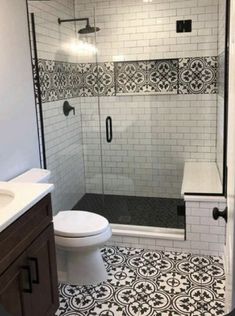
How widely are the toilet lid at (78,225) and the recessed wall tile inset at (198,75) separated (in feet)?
5.85

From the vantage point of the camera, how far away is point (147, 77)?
143 inches

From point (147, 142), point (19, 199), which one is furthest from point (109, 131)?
point (19, 199)

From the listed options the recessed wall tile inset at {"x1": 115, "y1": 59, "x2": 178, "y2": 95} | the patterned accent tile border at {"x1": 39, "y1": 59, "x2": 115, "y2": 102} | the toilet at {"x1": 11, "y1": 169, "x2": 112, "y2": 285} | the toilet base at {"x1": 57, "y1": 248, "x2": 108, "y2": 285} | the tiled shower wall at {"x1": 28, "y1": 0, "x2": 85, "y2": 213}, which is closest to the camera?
the toilet at {"x1": 11, "y1": 169, "x2": 112, "y2": 285}

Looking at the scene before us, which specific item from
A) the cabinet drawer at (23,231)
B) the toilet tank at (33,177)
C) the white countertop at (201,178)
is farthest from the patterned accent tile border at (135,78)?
the cabinet drawer at (23,231)

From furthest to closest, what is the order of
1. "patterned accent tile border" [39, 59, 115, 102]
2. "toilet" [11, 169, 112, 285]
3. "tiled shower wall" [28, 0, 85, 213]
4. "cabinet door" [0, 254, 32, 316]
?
"patterned accent tile border" [39, 59, 115, 102] < "tiled shower wall" [28, 0, 85, 213] < "toilet" [11, 169, 112, 285] < "cabinet door" [0, 254, 32, 316]

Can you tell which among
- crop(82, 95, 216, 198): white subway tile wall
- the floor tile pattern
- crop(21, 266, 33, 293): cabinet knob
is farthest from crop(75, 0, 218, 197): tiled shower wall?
crop(21, 266, 33, 293): cabinet knob

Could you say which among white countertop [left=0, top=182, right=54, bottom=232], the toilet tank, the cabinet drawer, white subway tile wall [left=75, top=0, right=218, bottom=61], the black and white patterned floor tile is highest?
white subway tile wall [left=75, top=0, right=218, bottom=61]

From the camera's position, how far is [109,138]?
3768 mm

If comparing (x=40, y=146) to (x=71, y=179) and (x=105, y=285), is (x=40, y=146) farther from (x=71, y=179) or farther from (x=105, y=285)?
(x=105, y=285)

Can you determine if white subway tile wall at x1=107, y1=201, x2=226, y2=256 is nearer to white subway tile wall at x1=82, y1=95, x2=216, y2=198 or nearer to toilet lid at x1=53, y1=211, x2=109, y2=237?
toilet lid at x1=53, y1=211, x2=109, y2=237

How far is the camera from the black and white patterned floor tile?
2143 mm

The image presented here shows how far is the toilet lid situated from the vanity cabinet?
369 millimetres

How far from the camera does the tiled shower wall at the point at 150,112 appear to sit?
3422mm

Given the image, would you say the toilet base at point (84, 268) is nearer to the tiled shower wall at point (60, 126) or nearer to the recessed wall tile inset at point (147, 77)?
the tiled shower wall at point (60, 126)
